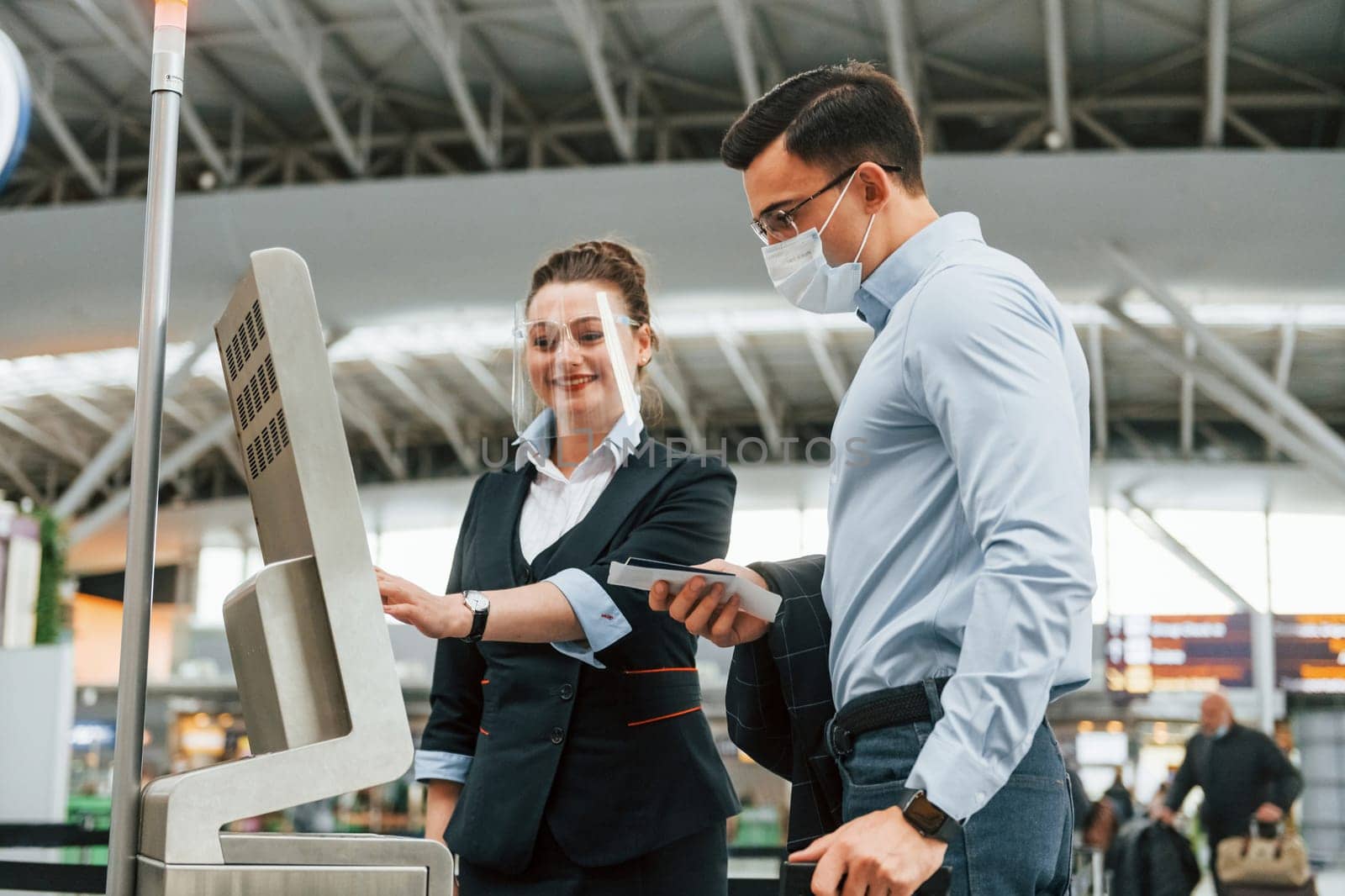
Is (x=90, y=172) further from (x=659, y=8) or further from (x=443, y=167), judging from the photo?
(x=659, y=8)

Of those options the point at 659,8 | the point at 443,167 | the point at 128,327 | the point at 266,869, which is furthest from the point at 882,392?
the point at 443,167

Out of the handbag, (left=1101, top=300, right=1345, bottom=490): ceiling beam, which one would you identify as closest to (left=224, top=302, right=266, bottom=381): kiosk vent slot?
the handbag

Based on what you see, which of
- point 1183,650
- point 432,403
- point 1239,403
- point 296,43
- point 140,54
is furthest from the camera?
point 432,403

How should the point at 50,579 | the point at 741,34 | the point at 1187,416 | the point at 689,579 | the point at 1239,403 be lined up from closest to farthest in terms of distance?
the point at 689,579 < the point at 50,579 < the point at 741,34 < the point at 1239,403 < the point at 1187,416

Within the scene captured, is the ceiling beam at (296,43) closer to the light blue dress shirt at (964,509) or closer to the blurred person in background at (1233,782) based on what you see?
the blurred person in background at (1233,782)

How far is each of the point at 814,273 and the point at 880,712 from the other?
0.57 m

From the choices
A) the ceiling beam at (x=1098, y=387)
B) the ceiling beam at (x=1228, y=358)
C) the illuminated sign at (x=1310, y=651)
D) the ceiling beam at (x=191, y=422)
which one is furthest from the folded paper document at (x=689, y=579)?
the ceiling beam at (x=191, y=422)

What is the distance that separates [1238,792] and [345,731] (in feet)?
23.9

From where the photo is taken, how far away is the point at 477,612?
1683 millimetres

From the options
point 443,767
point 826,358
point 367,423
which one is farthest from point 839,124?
point 367,423

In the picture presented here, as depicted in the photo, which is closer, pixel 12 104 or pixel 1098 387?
pixel 12 104

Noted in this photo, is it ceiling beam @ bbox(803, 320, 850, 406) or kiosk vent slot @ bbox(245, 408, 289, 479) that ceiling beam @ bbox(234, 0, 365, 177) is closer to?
ceiling beam @ bbox(803, 320, 850, 406)

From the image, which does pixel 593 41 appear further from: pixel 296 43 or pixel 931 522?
pixel 931 522

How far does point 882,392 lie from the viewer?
1.39m
